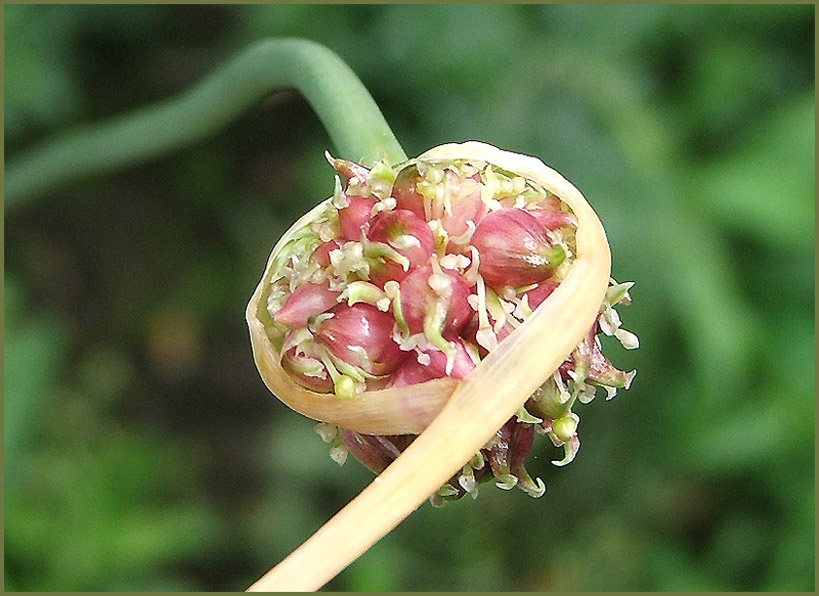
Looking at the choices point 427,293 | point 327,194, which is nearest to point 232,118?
point 427,293

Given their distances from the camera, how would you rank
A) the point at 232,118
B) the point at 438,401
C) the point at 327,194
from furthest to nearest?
the point at 327,194 < the point at 232,118 < the point at 438,401

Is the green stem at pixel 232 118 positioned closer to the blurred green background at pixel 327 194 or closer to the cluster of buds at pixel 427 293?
the cluster of buds at pixel 427 293

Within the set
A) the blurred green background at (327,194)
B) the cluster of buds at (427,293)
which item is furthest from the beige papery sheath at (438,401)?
the blurred green background at (327,194)

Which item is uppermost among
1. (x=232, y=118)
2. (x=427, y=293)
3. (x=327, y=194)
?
(x=427, y=293)

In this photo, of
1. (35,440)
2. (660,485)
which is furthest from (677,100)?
(35,440)

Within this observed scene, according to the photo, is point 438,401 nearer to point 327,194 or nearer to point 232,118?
point 232,118

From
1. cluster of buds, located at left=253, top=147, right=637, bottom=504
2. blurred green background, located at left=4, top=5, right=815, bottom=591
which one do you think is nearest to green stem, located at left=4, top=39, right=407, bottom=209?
cluster of buds, located at left=253, top=147, right=637, bottom=504
